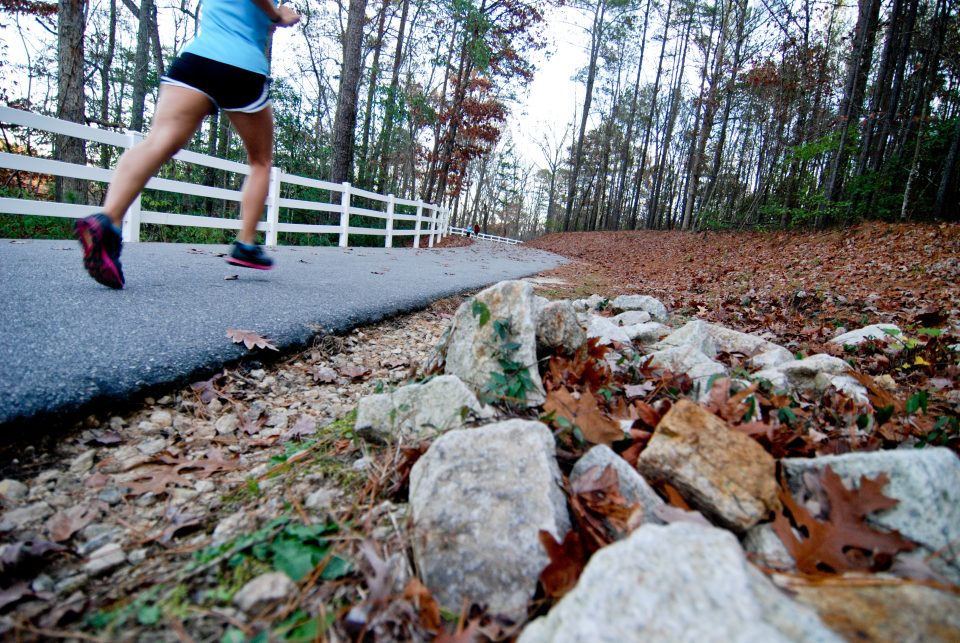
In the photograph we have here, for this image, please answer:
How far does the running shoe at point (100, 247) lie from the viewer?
99.8 inches

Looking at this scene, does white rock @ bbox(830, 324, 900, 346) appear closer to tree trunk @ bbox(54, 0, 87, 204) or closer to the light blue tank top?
the light blue tank top

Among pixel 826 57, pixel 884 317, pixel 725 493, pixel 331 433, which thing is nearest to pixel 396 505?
pixel 331 433

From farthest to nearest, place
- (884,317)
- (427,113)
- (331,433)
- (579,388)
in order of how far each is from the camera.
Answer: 1. (427,113)
2. (884,317)
3. (579,388)
4. (331,433)

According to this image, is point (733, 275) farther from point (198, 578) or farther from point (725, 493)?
point (198, 578)

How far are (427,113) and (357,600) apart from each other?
811 inches

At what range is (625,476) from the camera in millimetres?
1240

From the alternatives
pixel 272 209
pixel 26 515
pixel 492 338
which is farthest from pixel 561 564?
pixel 272 209

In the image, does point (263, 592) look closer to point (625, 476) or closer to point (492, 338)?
point (625, 476)

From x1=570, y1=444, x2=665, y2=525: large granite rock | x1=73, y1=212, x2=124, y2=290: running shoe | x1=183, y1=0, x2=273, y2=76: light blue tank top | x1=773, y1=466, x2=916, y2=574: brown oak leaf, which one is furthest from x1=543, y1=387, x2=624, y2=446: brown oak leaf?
x1=183, y1=0, x2=273, y2=76: light blue tank top

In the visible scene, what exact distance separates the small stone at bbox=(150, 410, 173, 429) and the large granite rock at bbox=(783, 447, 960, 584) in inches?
86.1

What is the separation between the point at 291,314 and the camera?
3.02 meters

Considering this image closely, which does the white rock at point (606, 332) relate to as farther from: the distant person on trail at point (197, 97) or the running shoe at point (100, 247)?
the running shoe at point (100, 247)

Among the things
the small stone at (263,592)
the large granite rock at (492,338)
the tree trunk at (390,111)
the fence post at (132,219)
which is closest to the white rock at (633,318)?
the large granite rock at (492,338)

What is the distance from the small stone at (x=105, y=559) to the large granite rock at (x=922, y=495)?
175 centimetres
